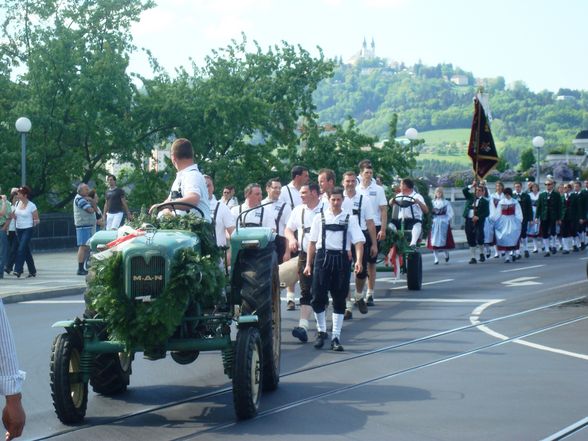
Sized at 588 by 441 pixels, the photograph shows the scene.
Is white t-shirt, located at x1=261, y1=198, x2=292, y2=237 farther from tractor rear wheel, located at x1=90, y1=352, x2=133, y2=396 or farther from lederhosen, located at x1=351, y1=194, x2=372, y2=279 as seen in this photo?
tractor rear wheel, located at x1=90, y1=352, x2=133, y2=396

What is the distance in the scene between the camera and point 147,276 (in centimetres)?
869

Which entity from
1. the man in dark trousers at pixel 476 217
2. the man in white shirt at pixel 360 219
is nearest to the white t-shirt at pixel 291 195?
the man in white shirt at pixel 360 219

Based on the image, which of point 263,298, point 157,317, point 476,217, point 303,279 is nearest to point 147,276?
point 157,317

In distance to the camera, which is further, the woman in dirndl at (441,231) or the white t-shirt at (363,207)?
the woman in dirndl at (441,231)

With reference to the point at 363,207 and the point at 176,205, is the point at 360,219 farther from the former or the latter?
the point at 176,205

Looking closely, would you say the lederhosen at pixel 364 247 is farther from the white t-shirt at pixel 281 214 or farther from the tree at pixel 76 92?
the tree at pixel 76 92

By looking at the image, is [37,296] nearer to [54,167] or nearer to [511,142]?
[54,167]

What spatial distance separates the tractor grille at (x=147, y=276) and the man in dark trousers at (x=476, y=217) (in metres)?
20.2

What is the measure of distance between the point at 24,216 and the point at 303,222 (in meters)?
9.74

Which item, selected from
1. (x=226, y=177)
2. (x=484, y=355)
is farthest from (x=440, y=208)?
(x=484, y=355)

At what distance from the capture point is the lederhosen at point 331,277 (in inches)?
502

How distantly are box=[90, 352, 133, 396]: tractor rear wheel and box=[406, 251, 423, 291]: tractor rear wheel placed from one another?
33.7 feet

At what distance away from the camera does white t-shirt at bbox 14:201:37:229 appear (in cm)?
2273

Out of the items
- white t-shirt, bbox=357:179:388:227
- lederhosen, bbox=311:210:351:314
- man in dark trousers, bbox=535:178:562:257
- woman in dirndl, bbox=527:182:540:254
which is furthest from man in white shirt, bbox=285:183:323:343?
woman in dirndl, bbox=527:182:540:254
